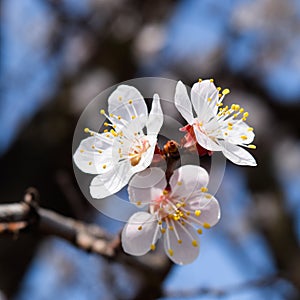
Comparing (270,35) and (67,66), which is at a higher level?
(270,35)

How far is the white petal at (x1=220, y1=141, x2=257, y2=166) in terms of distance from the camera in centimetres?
67

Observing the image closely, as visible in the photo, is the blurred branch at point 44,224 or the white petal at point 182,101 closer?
the white petal at point 182,101

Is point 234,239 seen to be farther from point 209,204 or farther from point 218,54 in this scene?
point 209,204

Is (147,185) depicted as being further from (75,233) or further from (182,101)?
(75,233)

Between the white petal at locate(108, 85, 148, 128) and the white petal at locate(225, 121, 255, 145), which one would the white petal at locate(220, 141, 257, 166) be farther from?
the white petal at locate(108, 85, 148, 128)

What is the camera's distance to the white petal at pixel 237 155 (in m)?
0.67

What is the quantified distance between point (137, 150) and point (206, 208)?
0.14 meters

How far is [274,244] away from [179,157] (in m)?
1.39

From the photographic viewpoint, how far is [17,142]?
2.06 m

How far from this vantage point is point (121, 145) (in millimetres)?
745

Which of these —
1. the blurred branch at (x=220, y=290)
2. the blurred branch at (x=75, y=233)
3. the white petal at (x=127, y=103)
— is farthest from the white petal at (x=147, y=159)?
the blurred branch at (x=220, y=290)

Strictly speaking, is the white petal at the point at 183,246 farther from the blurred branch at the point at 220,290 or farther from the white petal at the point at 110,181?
the blurred branch at the point at 220,290

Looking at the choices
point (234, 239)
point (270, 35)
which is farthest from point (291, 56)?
point (234, 239)

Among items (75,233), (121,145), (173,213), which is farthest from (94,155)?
(75,233)
